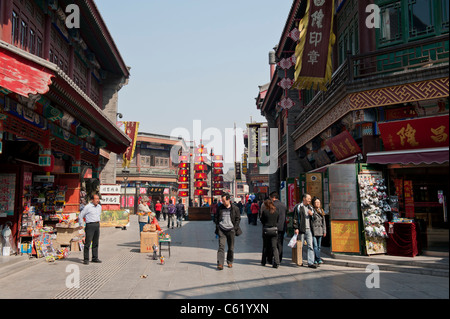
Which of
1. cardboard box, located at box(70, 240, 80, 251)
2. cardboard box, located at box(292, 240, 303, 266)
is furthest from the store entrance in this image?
cardboard box, located at box(70, 240, 80, 251)

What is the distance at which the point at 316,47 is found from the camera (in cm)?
1391

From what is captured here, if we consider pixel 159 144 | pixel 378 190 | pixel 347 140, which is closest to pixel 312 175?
pixel 347 140

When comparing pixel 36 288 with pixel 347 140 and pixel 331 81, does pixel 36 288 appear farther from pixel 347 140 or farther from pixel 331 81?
pixel 331 81

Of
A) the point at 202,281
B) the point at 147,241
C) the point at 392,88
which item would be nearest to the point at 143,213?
the point at 147,241

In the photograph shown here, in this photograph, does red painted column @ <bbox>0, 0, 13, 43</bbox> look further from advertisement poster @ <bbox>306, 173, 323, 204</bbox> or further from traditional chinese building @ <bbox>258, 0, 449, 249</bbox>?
advertisement poster @ <bbox>306, 173, 323, 204</bbox>

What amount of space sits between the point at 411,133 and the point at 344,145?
2972mm

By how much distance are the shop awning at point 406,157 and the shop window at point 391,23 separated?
11.6 ft

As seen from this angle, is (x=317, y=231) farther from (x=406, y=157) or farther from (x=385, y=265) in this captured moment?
(x=406, y=157)

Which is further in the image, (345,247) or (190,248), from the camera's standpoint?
(190,248)

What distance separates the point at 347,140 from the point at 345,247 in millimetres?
3387

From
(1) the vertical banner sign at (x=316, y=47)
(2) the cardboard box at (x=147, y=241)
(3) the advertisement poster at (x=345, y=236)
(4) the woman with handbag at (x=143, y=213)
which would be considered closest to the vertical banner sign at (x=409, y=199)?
(3) the advertisement poster at (x=345, y=236)

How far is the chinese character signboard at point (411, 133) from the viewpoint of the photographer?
927 centimetres

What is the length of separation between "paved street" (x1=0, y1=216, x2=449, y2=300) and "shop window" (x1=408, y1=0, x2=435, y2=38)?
663 centimetres
